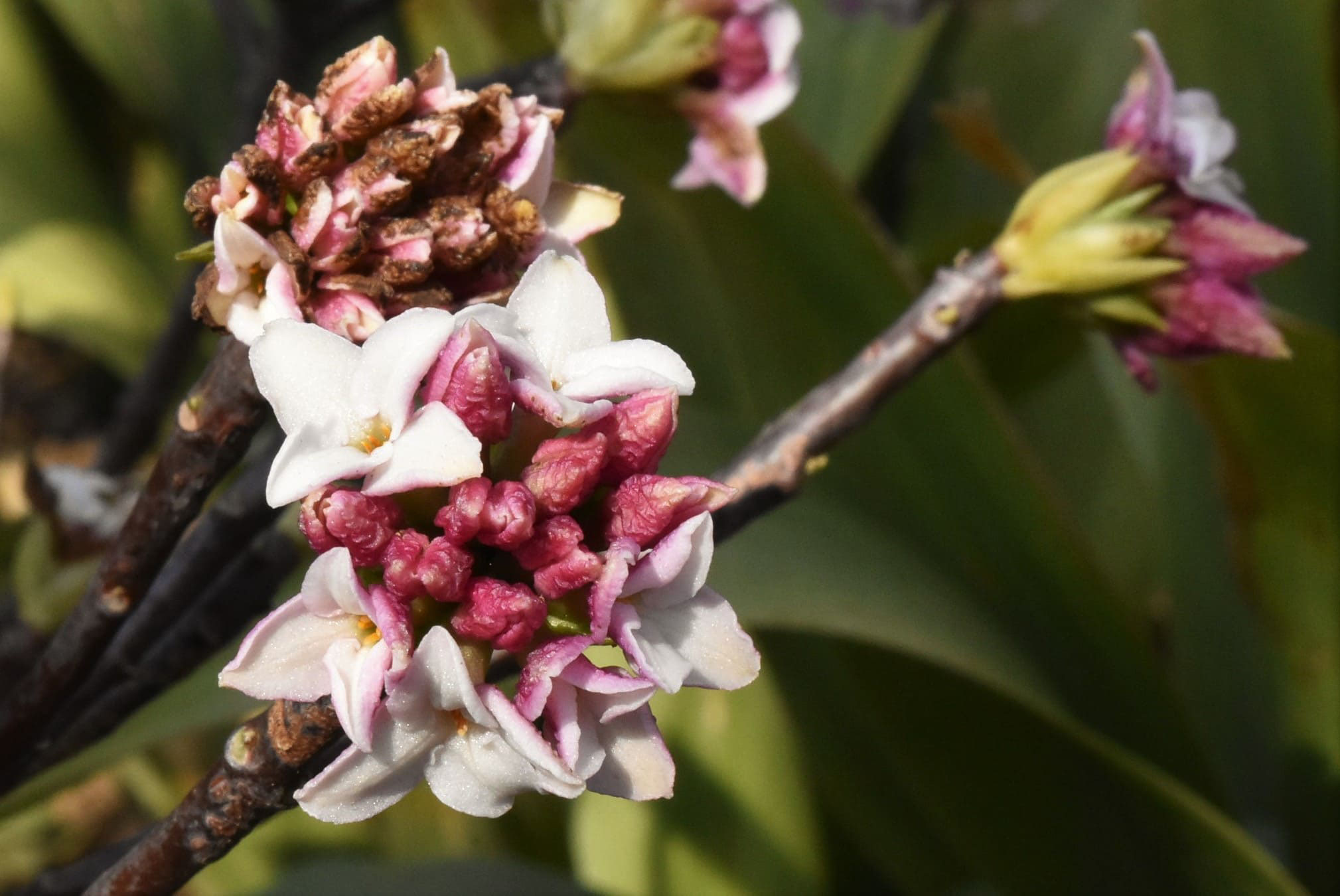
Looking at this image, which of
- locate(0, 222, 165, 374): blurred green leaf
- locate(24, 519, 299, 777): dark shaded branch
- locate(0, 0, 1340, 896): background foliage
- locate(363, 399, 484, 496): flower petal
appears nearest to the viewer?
locate(363, 399, 484, 496): flower petal

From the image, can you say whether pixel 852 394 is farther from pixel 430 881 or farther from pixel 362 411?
pixel 430 881

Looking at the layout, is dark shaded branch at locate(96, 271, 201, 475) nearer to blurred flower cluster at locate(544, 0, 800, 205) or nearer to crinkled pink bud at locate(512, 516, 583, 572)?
blurred flower cluster at locate(544, 0, 800, 205)

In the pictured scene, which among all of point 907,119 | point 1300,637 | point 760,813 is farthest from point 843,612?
point 907,119

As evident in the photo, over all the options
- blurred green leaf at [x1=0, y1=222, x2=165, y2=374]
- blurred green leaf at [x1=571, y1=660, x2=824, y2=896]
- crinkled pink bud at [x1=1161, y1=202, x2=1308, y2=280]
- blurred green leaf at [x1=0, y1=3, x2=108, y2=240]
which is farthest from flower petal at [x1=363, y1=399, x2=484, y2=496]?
blurred green leaf at [x1=0, y1=3, x2=108, y2=240]

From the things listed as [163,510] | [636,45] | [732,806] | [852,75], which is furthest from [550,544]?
[852,75]

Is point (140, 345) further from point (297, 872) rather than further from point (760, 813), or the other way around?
point (760, 813)
